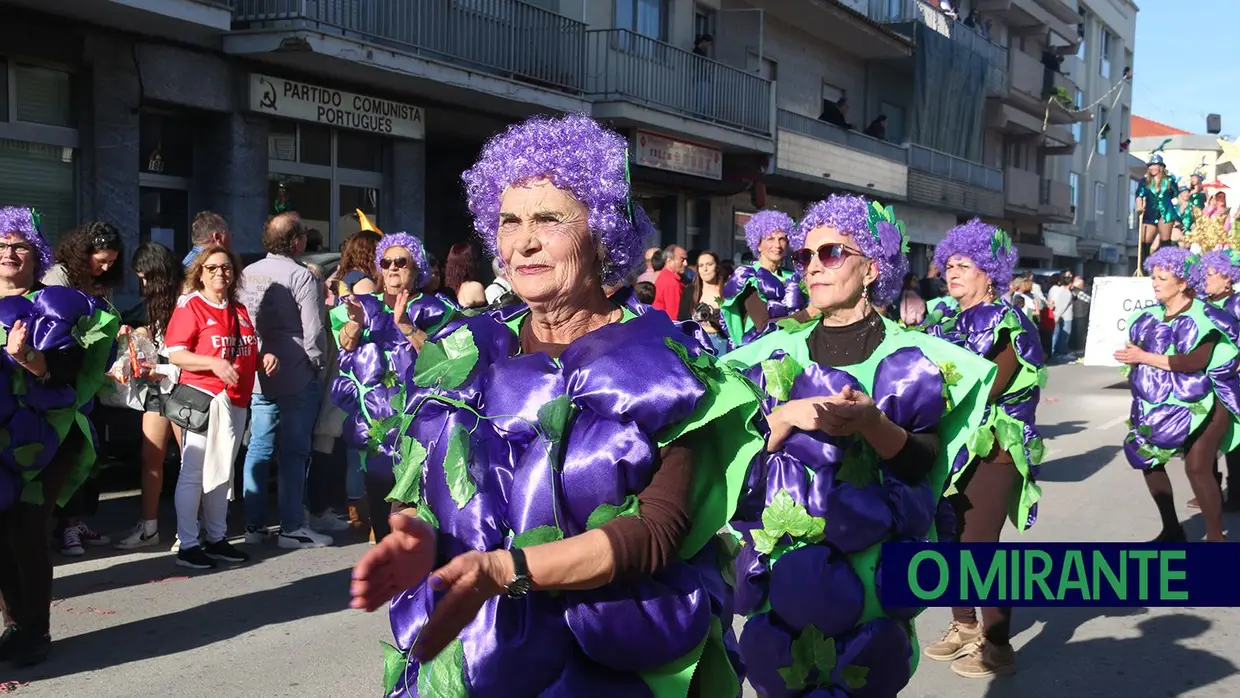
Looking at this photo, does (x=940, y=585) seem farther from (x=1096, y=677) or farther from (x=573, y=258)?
(x=1096, y=677)

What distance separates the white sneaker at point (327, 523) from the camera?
26.5ft

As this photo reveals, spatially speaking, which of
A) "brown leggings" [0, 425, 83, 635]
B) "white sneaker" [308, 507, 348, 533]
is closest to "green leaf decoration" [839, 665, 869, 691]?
"brown leggings" [0, 425, 83, 635]

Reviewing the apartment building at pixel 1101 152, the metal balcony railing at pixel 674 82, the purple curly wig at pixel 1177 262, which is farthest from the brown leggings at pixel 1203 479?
the apartment building at pixel 1101 152

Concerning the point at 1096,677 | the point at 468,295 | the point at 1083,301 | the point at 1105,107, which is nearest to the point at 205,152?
the point at 468,295

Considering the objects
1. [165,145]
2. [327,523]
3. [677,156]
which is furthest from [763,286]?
[677,156]

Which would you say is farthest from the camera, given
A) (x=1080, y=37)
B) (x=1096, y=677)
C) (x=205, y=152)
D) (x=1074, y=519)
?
(x=1080, y=37)

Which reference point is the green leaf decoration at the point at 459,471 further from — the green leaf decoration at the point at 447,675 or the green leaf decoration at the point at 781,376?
the green leaf decoration at the point at 781,376

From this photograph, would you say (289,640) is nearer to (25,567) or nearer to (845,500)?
(25,567)

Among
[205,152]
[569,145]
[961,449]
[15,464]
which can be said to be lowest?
[15,464]

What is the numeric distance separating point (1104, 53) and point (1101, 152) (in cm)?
406

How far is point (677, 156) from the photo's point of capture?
65.0ft

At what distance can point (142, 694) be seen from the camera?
192 inches

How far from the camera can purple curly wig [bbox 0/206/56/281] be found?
5263 millimetres

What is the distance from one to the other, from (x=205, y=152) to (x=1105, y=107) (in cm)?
4624
